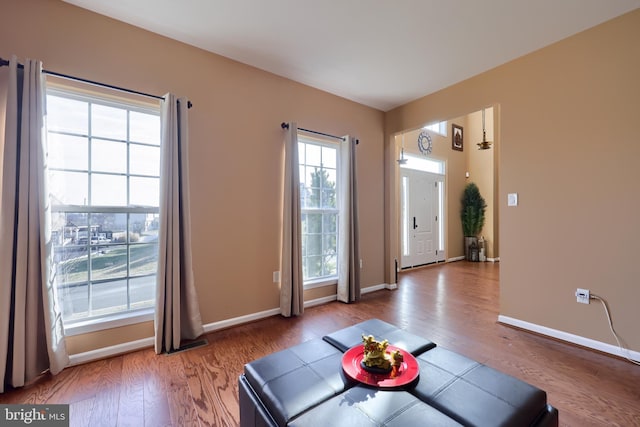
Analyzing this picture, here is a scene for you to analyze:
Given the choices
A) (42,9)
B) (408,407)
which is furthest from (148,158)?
(408,407)

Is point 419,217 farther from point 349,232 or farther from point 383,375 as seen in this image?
point 383,375

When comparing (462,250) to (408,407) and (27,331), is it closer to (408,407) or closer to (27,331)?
(408,407)

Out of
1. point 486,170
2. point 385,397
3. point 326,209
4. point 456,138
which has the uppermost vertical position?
point 456,138

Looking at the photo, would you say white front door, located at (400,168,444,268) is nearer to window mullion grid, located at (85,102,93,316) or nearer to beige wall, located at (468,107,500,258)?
beige wall, located at (468,107,500,258)

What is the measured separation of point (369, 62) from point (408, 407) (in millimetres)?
2994

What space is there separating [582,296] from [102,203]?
4.16 m

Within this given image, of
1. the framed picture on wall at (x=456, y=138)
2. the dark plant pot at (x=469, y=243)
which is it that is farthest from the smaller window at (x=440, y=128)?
the dark plant pot at (x=469, y=243)

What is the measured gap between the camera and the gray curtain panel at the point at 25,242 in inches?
69.3

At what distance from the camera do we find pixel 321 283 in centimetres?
351

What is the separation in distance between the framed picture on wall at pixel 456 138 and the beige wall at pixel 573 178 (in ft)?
12.6

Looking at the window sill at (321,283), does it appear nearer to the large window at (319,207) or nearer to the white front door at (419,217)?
the large window at (319,207)

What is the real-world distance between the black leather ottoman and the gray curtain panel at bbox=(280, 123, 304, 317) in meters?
1.61

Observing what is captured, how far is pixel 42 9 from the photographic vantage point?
77.7 inches

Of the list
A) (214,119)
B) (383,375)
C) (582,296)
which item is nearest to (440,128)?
(582,296)
